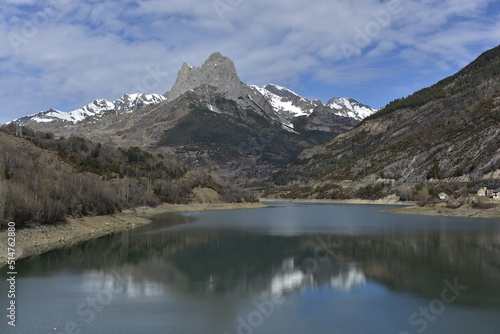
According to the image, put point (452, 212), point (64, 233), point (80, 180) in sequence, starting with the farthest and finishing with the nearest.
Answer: point (452, 212)
point (80, 180)
point (64, 233)

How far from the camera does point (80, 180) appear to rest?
238ft

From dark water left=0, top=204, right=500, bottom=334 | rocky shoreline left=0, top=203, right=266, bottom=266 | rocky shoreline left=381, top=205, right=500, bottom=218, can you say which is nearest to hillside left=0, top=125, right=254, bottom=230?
rocky shoreline left=0, top=203, right=266, bottom=266

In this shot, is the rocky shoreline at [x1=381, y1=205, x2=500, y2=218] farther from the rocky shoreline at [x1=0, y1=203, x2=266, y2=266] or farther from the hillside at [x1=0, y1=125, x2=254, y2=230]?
the rocky shoreline at [x1=0, y1=203, x2=266, y2=266]

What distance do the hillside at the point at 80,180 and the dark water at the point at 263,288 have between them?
25.6 feet

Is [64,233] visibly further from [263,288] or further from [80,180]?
[263,288]

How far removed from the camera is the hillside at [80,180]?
160 ft

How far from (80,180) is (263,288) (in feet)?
176

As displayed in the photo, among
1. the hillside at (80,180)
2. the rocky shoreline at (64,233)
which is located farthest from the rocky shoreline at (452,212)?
the rocky shoreline at (64,233)

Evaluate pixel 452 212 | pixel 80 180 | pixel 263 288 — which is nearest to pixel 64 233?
pixel 80 180

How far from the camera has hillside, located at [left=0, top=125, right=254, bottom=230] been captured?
48656mm

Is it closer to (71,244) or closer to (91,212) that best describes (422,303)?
(71,244)

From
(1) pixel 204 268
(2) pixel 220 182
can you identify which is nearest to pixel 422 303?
(1) pixel 204 268

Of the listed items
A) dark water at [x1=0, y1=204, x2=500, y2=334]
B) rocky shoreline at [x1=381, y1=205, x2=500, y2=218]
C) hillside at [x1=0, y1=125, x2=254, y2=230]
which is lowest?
dark water at [x1=0, y1=204, x2=500, y2=334]

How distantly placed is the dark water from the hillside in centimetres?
779
